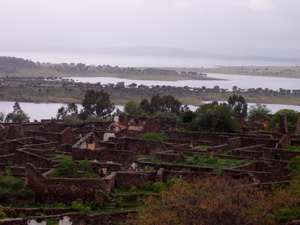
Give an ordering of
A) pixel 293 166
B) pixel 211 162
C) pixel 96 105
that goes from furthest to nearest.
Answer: pixel 96 105
pixel 211 162
pixel 293 166

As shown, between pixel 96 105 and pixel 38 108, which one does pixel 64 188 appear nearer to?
pixel 96 105

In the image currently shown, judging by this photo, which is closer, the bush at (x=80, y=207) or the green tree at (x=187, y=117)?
the bush at (x=80, y=207)

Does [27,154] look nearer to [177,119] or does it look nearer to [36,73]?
[177,119]

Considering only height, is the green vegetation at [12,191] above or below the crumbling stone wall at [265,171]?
below

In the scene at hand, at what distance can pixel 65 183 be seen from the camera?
2038 cm

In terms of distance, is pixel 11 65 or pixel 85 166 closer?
pixel 85 166

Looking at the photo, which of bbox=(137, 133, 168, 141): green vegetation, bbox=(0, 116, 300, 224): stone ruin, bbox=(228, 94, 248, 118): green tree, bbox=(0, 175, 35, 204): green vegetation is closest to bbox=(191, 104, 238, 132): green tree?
bbox=(0, 116, 300, 224): stone ruin

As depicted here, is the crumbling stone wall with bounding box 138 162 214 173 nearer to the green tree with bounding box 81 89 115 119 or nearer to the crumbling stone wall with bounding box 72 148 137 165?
the crumbling stone wall with bounding box 72 148 137 165

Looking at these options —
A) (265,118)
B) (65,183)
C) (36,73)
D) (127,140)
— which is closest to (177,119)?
(265,118)

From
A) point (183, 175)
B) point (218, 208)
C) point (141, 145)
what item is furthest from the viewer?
point (141, 145)

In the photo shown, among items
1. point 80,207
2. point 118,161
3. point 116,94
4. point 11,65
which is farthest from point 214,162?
point 11,65

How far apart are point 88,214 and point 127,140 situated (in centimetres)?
1048

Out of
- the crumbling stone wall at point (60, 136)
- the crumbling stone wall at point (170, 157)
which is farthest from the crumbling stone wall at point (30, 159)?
the crumbling stone wall at point (170, 157)

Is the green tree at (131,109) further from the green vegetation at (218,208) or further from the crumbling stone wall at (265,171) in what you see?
the green vegetation at (218,208)
